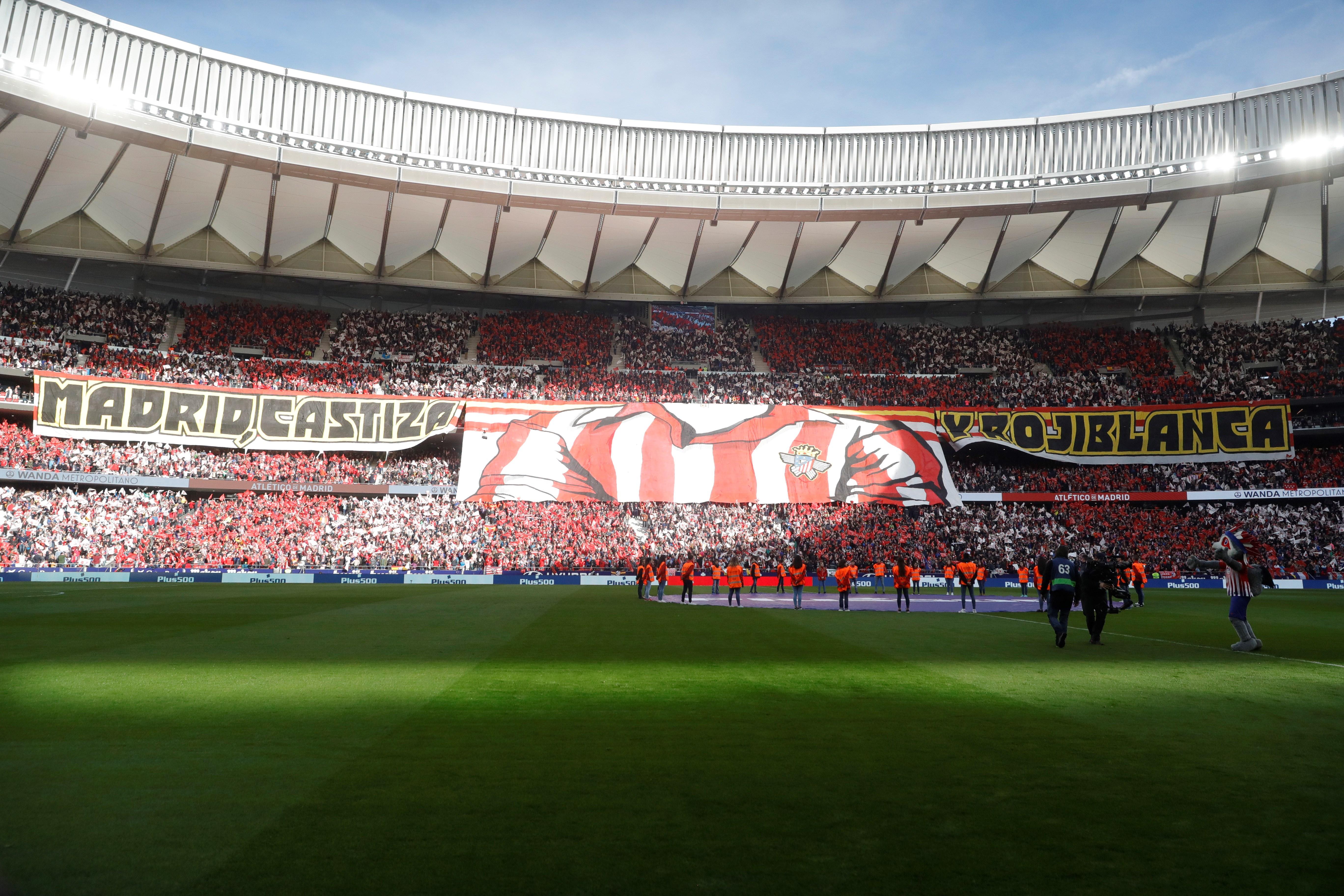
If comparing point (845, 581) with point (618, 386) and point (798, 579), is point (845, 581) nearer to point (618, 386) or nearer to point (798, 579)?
point (798, 579)

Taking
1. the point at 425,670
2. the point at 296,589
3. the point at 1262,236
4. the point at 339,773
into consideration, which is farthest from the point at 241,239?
the point at 1262,236

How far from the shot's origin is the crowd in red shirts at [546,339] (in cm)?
5166

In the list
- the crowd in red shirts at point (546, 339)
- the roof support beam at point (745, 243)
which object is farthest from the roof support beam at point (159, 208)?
the roof support beam at point (745, 243)

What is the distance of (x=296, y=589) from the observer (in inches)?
1123

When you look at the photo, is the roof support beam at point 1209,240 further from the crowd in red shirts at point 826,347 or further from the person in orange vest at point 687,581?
the person in orange vest at point 687,581

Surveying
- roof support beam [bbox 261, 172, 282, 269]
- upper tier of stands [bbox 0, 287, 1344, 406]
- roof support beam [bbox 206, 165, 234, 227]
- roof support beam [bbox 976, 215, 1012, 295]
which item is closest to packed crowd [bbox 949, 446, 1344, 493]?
upper tier of stands [bbox 0, 287, 1344, 406]

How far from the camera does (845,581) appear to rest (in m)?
22.6

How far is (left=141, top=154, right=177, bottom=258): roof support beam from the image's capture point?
39.6 metres

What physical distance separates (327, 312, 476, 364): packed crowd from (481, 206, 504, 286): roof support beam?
4.12m

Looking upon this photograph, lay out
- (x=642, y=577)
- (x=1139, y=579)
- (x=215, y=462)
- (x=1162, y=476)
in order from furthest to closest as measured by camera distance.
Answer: (x=1162, y=476), (x=215, y=462), (x=642, y=577), (x=1139, y=579)

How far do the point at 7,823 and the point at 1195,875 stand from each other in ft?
20.3

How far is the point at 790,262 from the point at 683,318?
8206 millimetres

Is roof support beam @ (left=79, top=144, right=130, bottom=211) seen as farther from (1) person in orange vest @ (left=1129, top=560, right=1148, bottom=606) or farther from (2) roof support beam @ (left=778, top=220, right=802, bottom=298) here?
(1) person in orange vest @ (left=1129, top=560, right=1148, bottom=606)

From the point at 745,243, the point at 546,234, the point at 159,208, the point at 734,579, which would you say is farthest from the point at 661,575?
the point at 159,208
